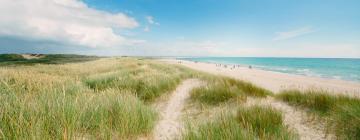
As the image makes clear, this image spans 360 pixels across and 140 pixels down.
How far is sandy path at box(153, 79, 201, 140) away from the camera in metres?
3.66

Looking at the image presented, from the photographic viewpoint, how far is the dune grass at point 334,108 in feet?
11.5

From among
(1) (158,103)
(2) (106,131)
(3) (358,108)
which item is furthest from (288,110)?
(2) (106,131)

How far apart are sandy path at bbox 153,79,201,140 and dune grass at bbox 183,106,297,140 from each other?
0.40 metres

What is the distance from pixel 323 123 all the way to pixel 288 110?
3.55 feet

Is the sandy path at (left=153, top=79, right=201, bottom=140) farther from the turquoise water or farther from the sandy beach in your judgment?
the turquoise water

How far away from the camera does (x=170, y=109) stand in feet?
19.5

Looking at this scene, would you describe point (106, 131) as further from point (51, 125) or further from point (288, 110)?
Answer: point (288, 110)

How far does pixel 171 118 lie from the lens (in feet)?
16.4

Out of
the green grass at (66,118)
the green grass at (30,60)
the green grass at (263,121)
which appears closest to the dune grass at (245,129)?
the green grass at (263,121)

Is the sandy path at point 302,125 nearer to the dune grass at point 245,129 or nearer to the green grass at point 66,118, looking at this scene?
the dune grass at point 245,129

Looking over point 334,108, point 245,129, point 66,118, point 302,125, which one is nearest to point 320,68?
point 334,108

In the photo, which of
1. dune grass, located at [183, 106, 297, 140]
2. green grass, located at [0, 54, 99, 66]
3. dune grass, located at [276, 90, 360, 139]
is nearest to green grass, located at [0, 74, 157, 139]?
dune grass, located at [183, 106, 297, 140]

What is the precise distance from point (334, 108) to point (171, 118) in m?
3.54

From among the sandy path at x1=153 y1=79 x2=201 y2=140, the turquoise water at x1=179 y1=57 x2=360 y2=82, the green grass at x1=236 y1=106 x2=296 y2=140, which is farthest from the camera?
the turquoise water at x1=179 y1=57 x2=360 y2=82
